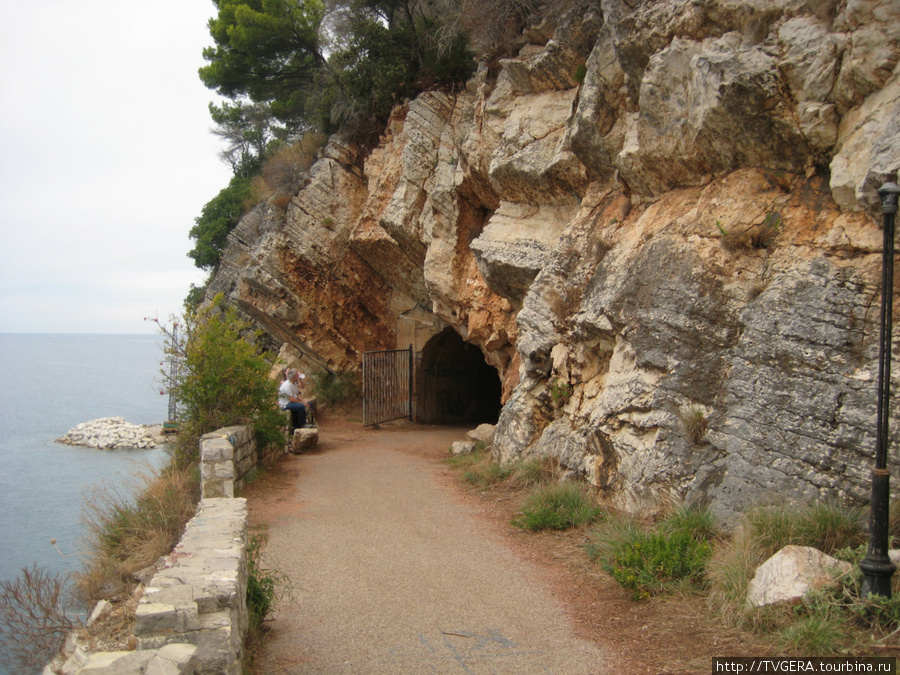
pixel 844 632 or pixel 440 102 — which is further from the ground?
pixel 440 102

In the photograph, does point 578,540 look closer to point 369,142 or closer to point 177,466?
point 177,466

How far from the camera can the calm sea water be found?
31.4ft

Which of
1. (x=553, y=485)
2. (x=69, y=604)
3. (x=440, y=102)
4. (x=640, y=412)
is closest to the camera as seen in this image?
(x=69, y=604)

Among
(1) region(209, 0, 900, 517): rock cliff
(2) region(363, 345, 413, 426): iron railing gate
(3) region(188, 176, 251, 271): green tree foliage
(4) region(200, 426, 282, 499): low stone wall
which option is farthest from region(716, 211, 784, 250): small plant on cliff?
(3) region(188, 176, 251, 271): green tree foliage

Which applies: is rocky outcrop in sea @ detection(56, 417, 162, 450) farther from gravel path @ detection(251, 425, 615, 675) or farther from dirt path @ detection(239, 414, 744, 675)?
dirt path @ detection(239, 414, 744, 675)

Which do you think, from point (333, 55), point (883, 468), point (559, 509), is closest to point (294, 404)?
point (559, 509)

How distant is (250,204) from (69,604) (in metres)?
16.2

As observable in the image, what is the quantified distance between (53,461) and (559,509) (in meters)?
17.1

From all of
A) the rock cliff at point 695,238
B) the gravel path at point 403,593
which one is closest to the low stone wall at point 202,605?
the gravel path at point 403,593

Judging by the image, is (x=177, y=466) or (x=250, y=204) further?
(x=250, y=204)

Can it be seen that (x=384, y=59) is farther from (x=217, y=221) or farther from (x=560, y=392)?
(x=560, y=392)

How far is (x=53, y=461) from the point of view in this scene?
1858 centimetres

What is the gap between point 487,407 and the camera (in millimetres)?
20703

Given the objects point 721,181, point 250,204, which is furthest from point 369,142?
point 721,181
